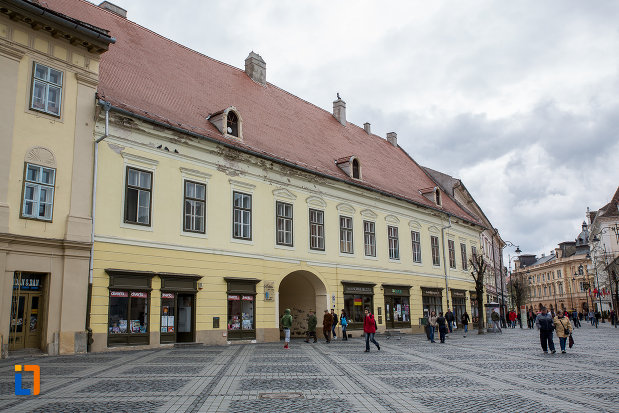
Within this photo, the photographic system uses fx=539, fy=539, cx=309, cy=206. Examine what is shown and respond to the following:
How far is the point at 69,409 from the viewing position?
805cm

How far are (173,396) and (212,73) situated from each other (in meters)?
22.3

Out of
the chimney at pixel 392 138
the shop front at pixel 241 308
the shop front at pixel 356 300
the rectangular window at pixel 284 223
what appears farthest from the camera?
the chimney at pixel 392 138

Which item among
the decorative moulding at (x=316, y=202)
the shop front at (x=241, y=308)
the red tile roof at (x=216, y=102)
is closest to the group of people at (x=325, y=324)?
the shop front at (x=241, y=308)

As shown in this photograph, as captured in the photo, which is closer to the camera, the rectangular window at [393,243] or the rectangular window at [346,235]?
the rectangular window at [346,235]

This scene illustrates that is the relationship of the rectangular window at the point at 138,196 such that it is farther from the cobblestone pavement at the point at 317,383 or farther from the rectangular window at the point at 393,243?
the rectangular window at the point at 393,243

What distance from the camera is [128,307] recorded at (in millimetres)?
19062

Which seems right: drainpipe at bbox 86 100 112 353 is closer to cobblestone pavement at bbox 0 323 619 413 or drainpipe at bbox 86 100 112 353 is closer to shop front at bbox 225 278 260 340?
cobblestone pavement at bbox 0 323 619 413

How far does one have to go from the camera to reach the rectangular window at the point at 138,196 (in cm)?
1975

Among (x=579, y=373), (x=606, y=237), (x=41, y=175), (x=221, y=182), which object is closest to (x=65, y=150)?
(x=41, y=175)

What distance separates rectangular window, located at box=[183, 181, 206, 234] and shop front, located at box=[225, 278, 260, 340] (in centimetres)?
263

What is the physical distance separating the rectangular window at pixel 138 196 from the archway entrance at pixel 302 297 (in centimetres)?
883

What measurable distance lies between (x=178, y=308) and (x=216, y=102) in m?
10.4

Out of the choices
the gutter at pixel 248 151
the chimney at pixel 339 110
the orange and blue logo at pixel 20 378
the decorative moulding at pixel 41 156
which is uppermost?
the chimney at pixel 339 110

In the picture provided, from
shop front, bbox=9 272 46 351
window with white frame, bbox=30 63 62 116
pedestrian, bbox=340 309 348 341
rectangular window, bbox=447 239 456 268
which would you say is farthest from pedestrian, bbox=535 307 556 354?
rectangular window, bbox=447 239 456 268
